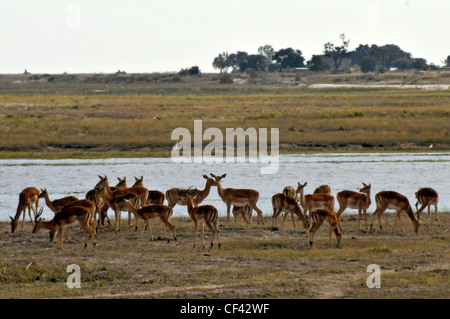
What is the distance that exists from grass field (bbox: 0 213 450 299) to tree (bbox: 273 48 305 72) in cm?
13113

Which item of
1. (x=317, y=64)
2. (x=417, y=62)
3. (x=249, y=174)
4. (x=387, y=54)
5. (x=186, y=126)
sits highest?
(x=387, y=54)

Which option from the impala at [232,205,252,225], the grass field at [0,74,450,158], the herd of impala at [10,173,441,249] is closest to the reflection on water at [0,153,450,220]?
the impala at [232,205,252,225]

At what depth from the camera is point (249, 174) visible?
26766mm

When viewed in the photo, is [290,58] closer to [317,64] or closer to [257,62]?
[257,62]

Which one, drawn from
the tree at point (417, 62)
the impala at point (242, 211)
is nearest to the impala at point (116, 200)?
the impala at point (242, 211)

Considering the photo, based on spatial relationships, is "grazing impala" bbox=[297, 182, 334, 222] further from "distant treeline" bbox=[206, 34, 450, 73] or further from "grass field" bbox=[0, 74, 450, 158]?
"distant treeline" bbox=[206, 34, 450, 73]

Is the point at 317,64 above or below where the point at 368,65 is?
above

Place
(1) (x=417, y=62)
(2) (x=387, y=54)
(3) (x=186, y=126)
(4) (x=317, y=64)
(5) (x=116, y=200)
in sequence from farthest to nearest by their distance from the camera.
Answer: (2) (x=387, y=54) < (1) (x=417, y=62) < (4) (x=317, y=64) < (3) (x=186, y=126) < (5) (x=116, y=200)

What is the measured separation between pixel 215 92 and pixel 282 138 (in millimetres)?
48361

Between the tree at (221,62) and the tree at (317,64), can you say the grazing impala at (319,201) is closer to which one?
the tree at (317,64)

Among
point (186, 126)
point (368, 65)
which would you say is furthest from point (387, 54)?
point (186, 126)

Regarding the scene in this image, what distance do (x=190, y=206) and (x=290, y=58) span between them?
133200 millimetres
